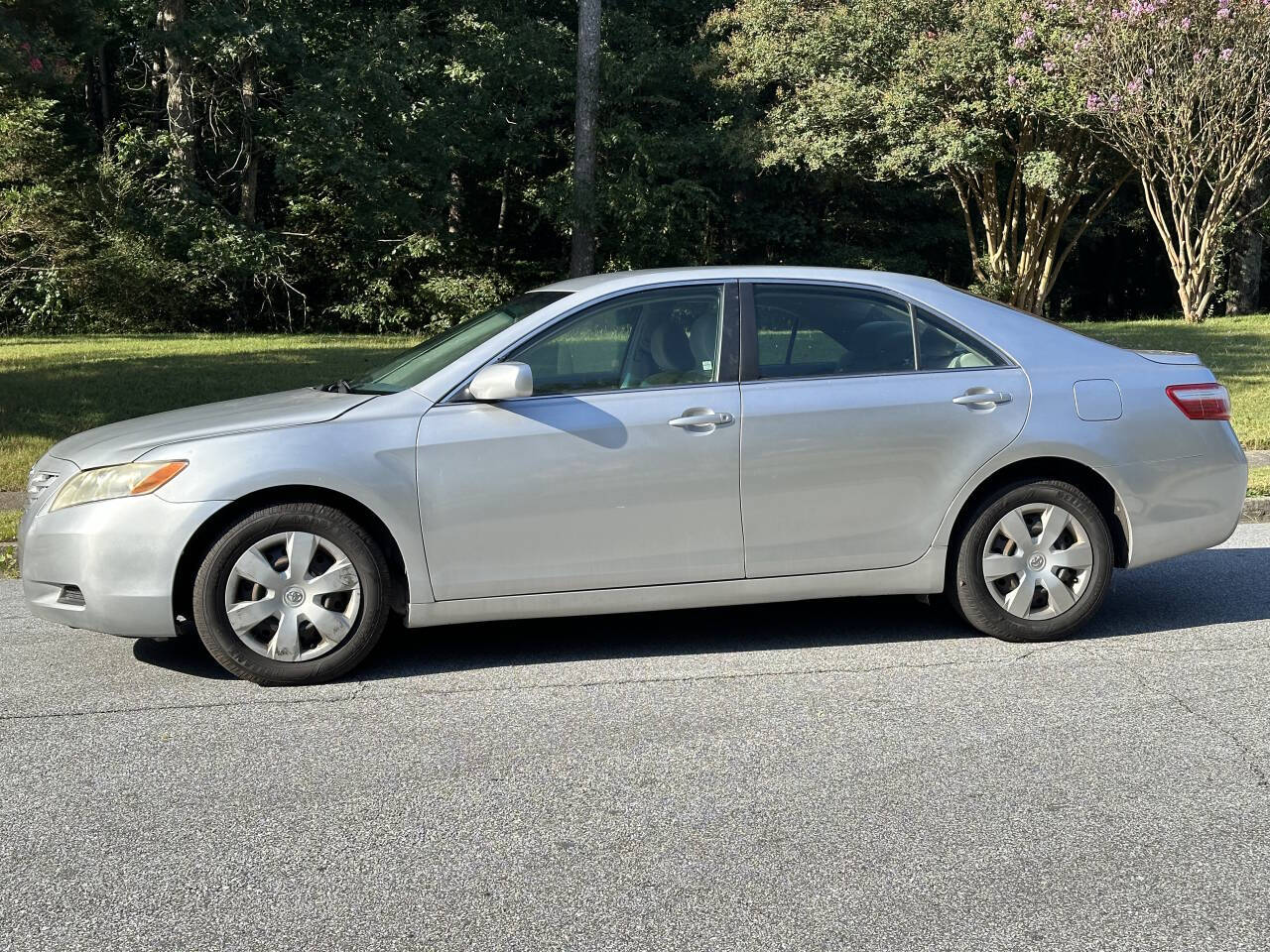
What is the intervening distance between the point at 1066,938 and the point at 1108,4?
76.9 feet

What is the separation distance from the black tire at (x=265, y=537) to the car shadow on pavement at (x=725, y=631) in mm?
194

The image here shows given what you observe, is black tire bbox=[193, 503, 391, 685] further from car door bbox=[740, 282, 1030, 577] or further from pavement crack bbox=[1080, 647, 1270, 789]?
pavement crack bbox=[1080, 647, 1270, 789]

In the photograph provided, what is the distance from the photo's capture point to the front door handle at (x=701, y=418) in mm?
5562

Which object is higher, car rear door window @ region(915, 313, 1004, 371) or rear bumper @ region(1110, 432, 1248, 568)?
car rear door window @ region(915, 313, 1004, 371)

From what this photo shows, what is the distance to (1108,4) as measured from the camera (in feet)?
77.3

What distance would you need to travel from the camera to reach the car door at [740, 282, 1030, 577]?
222 inches

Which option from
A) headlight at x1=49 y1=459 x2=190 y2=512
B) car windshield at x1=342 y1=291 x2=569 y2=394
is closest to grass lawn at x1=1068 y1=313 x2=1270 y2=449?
car windshield at x1=342 y1=291 x2=569 y2=394

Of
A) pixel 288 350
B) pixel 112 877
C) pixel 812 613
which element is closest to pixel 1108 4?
pixel 288 350

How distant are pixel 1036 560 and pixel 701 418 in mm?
1624

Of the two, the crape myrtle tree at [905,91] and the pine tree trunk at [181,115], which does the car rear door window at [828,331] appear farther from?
the pine tree trunk at [181,115]

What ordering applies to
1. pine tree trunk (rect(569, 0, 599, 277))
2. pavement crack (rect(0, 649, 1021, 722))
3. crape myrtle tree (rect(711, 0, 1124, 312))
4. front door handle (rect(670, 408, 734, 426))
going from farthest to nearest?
pine tree trunk (rect(569, 0, 599, 277)) < crape myrtle tree (rect(711, 0, 1124, 312)) < front door handle (rect(670, 408, 734, 426)) < pavement crack (rect(0, 649, 1021, 722))

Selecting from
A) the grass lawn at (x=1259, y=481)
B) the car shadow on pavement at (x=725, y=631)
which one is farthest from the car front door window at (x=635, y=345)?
the grass lawn at (x=1259, y=481)

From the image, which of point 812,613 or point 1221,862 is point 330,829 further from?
point 812,613

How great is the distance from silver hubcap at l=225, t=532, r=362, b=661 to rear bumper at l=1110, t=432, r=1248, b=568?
3345 millimetres
